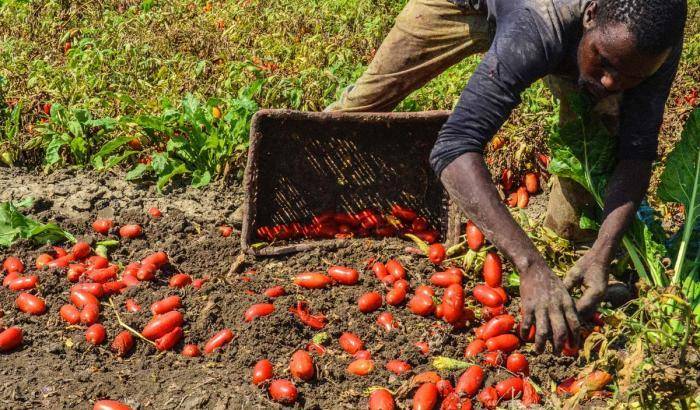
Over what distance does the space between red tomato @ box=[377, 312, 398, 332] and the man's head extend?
1.51 m

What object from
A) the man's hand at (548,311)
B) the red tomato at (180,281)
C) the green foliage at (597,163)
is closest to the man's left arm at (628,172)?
the green foliage at (597,163)

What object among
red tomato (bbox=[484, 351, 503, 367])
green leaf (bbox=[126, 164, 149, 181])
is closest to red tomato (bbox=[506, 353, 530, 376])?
red tomato (bbox=[484, 351, 503, 367])

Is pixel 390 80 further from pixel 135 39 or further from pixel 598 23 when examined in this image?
pixel 135 39

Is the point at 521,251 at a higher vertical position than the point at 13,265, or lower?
higher

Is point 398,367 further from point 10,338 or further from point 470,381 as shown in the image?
point 10,338

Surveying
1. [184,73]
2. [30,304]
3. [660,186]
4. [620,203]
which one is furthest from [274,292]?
[184,73]

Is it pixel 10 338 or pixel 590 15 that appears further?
pixel 10 338

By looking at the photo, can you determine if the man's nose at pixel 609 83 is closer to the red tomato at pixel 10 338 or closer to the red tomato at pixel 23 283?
the red tomato at pixel 10 338

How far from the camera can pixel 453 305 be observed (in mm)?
3830

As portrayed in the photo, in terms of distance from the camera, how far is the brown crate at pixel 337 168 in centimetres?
439

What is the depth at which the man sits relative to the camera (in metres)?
2.85

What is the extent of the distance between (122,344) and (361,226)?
1.65 metres

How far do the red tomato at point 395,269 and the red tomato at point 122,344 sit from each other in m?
1.39

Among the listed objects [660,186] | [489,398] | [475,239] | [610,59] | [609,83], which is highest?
[610,59]
